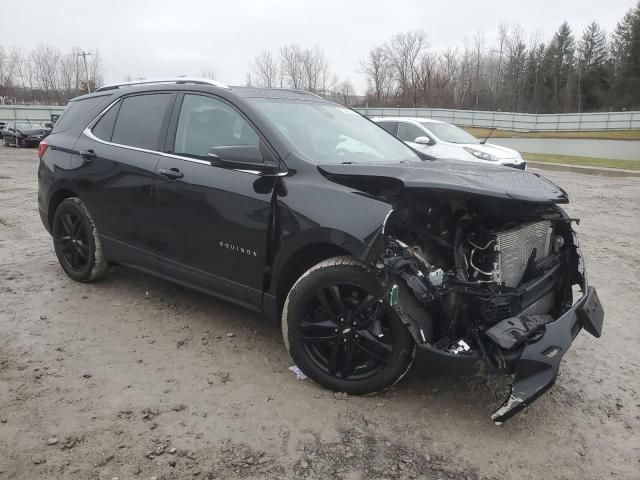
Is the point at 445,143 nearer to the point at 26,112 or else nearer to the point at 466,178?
the point at 466,178

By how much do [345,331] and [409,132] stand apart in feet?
33.3

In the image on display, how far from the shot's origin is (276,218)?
320cm

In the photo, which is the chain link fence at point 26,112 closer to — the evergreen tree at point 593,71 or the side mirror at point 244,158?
the side mirror at point 244,158

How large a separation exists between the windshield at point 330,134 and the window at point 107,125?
5.23 ft

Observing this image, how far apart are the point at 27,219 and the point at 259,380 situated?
248 inches

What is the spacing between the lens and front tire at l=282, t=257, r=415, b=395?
9.34 feet

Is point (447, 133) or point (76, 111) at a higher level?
point (447, 133)

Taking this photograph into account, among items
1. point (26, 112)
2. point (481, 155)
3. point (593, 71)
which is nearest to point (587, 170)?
point (481, 155)

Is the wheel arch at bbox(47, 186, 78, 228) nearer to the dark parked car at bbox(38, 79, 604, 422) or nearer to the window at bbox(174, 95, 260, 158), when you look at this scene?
the dark parked car at bbox(38, 79, 604, 422)

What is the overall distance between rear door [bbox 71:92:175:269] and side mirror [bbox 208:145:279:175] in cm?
95

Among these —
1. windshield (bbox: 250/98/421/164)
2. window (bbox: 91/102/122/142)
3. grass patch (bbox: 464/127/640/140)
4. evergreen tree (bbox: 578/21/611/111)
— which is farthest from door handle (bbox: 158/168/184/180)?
evergreen tree (bbox: 578/21/611/111)

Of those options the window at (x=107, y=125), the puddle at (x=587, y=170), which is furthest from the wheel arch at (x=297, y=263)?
the puddle at (x=587, y=170)

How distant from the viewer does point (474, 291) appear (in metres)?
2.75

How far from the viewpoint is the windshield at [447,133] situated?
12438mm
